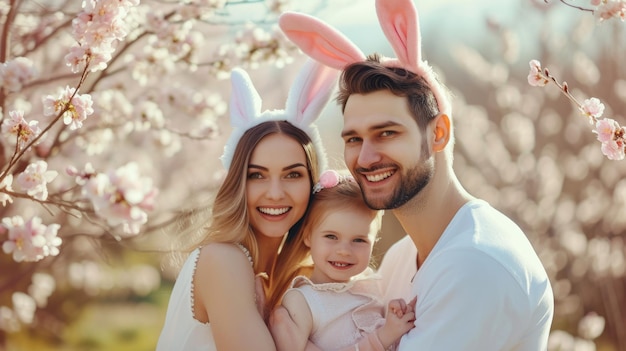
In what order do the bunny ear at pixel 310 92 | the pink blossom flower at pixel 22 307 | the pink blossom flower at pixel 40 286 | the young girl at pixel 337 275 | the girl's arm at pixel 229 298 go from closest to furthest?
the girl's arm at pixel 229 298 < the young girl at pixel 337 275 < the bunny ear at pixel 310 92 < the pink blossom flower at pixel 22 307 < the pink blossom flower at pixel 40 286

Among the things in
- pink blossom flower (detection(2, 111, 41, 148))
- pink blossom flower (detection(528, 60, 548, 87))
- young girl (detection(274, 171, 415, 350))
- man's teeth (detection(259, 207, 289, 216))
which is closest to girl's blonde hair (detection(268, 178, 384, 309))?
young girl (detection(274, 171, 415, 350))

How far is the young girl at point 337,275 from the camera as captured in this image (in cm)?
246

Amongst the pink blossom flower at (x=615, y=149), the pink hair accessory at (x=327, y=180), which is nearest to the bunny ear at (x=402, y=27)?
the pink hair accessory at (x=327, y=180)

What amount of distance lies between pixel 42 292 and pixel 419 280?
3656 millimetres

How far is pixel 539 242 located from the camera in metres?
5.71

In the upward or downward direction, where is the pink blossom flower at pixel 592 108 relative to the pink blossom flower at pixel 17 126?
upward

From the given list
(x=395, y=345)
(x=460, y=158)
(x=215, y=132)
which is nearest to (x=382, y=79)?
(x=395, y=345)

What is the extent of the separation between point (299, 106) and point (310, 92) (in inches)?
2.6

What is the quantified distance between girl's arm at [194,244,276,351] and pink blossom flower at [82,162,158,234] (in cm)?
75

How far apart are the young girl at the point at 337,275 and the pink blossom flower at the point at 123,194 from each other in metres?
0.89

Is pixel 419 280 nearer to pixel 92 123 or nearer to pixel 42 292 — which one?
pixel 92 123

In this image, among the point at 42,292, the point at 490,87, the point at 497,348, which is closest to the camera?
the point at 497,348

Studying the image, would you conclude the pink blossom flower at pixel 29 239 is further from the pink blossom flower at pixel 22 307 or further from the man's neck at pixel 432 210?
the pink blossom flower at pixel 22 307

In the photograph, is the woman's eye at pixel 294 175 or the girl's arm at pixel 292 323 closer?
the girl's arm at pixel 292 323
